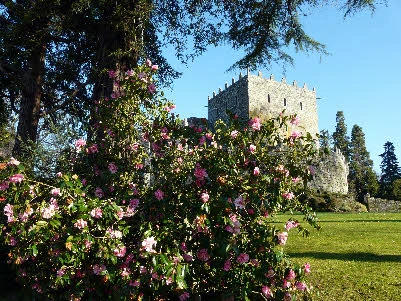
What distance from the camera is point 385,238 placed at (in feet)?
41.4

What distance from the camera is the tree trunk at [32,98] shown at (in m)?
9.41

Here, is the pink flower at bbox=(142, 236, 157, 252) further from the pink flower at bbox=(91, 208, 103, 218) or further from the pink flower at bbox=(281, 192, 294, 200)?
the pink flower at bbox=(281, 192, 294, 200)

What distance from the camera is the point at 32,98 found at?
9.70m

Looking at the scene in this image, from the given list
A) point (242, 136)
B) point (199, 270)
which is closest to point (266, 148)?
point (242, 136)

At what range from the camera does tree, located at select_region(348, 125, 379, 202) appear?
176ft

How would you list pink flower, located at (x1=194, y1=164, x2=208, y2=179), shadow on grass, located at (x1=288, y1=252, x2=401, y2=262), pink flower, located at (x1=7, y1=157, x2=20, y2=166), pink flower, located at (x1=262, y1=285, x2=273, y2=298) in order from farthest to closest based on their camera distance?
shadow on grass, located at (x1=288, y1=252, x2=401, y2=262), pink flower, located at (x1=194, y1=164, x2=208, y2=179), pink flower, located at (x1=262, y1=285, x2=273, y2=298), pink flower, located at (x1=7, y1=157, x2=20, y2=166)

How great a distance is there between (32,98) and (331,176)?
35364 millimetres

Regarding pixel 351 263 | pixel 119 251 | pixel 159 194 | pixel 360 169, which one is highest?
pixel 360 169

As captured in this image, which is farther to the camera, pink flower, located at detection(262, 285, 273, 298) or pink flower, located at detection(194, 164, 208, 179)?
pink flower, located at detection(194, 164, 208, 179)

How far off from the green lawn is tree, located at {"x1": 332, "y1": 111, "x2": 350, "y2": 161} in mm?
46357

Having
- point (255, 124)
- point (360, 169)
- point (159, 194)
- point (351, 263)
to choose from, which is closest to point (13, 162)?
point (159, 194)

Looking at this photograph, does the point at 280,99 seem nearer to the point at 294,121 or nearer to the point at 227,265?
the point at 294,121

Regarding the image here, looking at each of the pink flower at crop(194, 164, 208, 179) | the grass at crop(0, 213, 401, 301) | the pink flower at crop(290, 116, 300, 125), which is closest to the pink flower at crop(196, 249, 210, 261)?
the pink flower at crop(194, 164, 208, 179)

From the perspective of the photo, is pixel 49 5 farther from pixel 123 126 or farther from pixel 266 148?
pixel 266 148
